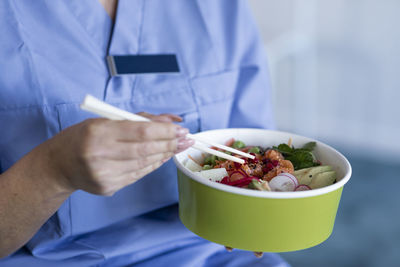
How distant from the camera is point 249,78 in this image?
93cm

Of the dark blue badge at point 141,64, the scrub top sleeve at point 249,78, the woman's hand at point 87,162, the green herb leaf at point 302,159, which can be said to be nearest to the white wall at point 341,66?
the scrub top sleeve at point 249,78

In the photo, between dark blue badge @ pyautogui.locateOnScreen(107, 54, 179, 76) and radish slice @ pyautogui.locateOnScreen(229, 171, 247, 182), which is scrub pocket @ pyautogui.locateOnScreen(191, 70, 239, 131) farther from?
radish slice @ pyautogui.locateOnScreen(229, 171, 247, 182)

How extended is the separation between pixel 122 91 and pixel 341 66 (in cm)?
194

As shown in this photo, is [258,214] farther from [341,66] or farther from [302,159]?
[341,66]

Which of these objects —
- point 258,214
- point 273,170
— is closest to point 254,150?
point 273,170

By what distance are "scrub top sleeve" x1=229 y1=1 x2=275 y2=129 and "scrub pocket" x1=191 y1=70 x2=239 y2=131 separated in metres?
0.04

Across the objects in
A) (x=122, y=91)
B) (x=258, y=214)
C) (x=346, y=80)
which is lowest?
(x=346, y=80)

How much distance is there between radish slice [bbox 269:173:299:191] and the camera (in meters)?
0.60

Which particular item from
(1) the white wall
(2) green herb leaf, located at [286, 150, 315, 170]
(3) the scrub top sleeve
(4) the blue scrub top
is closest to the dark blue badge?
(4) the blue scrub top

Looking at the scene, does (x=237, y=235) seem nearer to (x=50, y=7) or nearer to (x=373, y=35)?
(x=50, y=7)

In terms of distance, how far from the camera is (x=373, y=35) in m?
2.25

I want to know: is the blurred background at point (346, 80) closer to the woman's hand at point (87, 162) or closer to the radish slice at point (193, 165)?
the radish slice at point (193, 165)

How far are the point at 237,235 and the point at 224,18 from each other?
0.53 meters

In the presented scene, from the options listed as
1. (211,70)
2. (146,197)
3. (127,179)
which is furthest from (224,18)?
(127,179)
